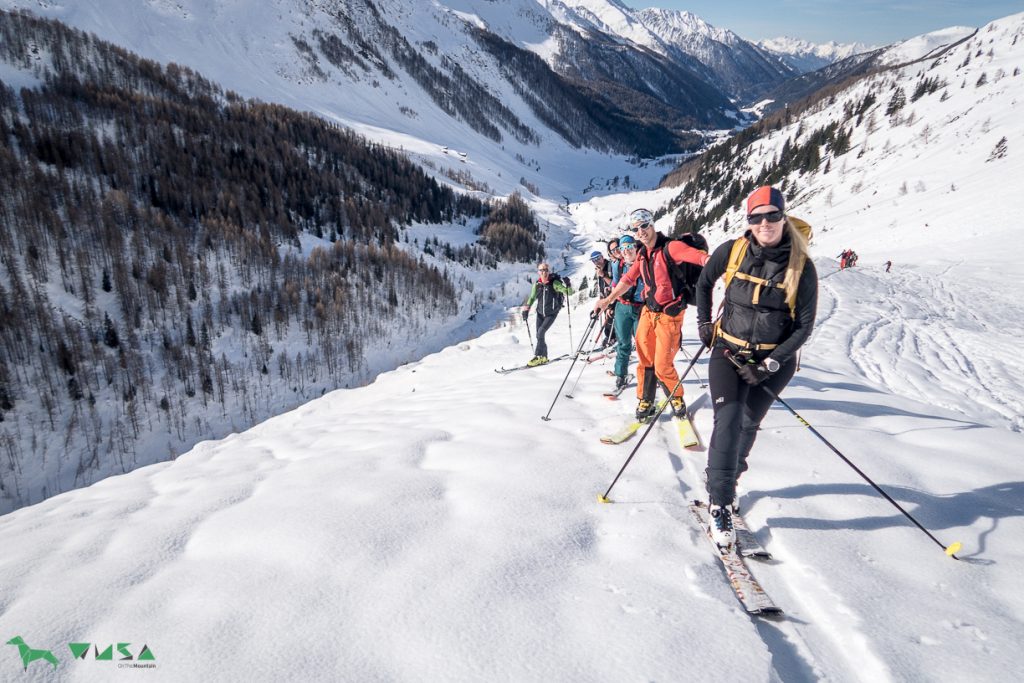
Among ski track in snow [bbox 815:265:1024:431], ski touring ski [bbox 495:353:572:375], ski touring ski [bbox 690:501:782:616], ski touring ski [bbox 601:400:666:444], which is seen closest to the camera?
ski touring ski [bbox 690:501:782:616]

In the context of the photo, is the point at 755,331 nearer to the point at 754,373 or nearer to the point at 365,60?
the point at 754,373

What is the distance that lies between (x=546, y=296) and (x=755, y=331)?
7.31 m

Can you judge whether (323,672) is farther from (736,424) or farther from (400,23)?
(400,23)

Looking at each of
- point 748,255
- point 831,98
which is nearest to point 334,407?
point 748,255

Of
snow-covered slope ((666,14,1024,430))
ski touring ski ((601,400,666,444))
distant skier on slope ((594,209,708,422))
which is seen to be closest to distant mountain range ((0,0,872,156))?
snow-covered slope ((666,14,1024,430))

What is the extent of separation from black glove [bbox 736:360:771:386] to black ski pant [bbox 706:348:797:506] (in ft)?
0.22

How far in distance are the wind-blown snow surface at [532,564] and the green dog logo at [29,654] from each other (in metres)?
0.04

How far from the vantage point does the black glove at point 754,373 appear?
3.22 metres

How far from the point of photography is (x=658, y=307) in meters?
4.81

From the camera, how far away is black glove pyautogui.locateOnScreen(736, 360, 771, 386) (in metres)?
3.22

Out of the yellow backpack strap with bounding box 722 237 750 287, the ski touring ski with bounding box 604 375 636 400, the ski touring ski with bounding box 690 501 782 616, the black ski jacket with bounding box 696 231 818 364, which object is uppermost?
the yellow backpack strap with bounding box 722 237 750 287

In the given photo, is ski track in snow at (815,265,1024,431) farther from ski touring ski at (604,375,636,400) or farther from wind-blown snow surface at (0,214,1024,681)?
ski touring ski at (604,375,636,400)

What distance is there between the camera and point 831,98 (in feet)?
228

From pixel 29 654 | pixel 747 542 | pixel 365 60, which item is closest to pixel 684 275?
pixel 747 542
